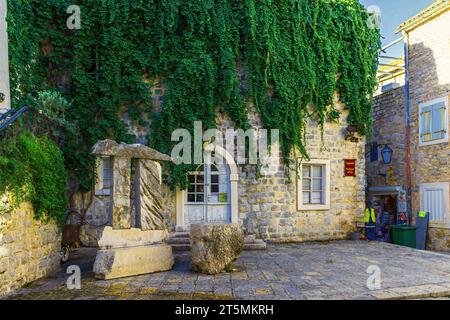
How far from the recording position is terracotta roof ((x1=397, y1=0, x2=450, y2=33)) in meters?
10.4

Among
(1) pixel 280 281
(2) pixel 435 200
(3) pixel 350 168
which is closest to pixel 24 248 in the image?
(1) pixel 280 281

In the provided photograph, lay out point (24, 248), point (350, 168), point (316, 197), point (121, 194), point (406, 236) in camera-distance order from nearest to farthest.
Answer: point (24, 248)
point (121, 194)
point (406, 236)
point (316, 197)
point (350, 168)

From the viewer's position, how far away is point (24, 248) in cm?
514

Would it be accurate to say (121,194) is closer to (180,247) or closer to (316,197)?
(180,247)

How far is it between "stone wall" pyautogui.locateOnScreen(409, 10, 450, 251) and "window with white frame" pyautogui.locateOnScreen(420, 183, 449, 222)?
5.9 inches

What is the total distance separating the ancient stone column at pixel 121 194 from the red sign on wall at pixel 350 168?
7.04 meters

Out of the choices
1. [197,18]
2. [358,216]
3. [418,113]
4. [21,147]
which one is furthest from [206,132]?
[418,113]

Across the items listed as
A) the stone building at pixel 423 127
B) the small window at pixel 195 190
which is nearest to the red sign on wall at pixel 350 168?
the stone building at pixel 423 127

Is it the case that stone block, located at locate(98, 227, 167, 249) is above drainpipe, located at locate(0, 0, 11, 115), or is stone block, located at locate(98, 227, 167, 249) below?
below

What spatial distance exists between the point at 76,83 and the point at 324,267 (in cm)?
714

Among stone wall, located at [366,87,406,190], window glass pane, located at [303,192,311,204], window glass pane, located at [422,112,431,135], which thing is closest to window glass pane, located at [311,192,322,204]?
window glass pane, located at [303,192,311,204]

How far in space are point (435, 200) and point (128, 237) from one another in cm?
→ 947

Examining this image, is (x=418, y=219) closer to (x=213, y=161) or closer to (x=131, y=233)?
(x=213, y=161)

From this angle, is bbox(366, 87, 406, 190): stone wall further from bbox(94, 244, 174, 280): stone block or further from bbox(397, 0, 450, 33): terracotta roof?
bbox(94, 244, 174, 280): stone block
